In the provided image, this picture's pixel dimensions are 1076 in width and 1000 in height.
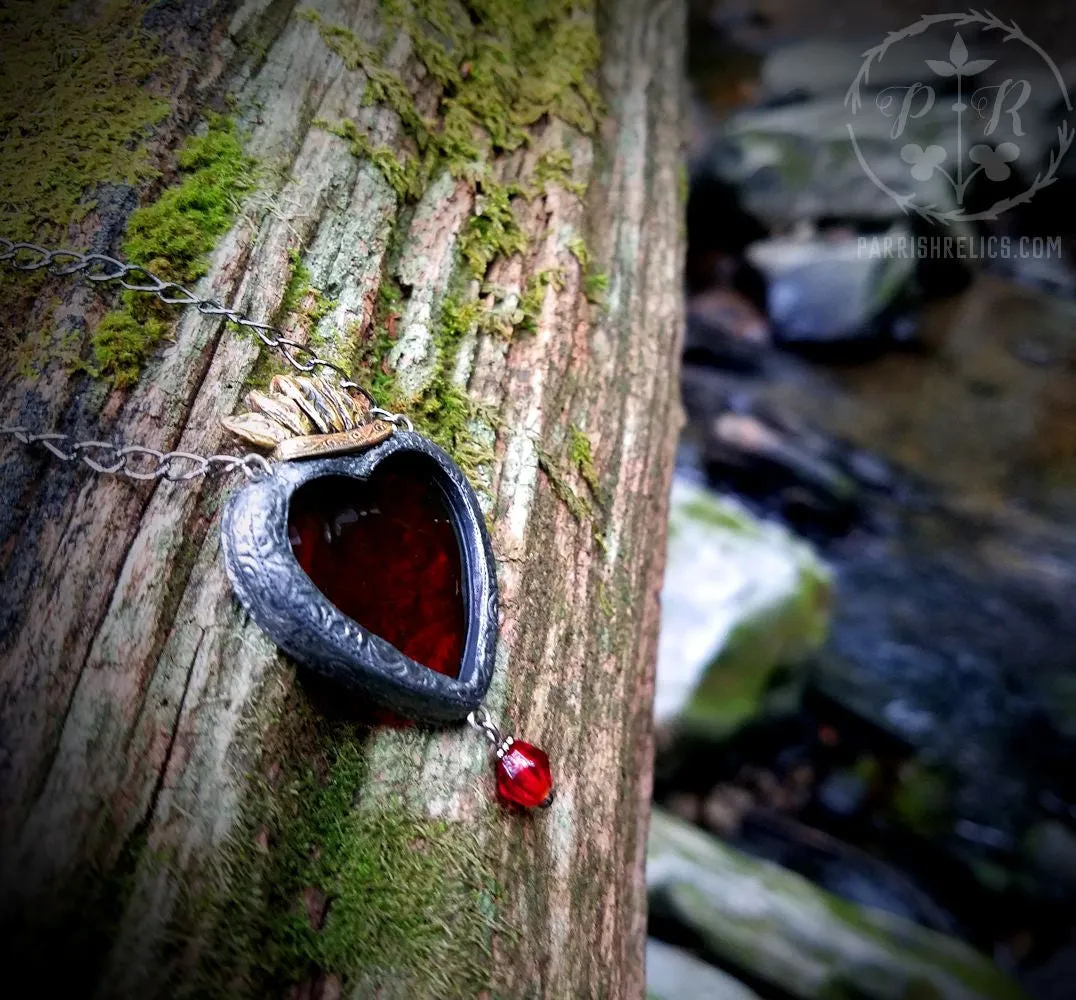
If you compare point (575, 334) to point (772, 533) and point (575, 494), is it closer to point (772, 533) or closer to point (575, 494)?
point (575, 494)

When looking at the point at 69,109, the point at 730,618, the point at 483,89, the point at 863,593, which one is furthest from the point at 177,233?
the point at 863,593

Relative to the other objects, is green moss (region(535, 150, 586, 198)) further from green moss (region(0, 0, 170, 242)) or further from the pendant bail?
the pendant bail

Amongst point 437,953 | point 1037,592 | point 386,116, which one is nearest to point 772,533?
point 1037,592

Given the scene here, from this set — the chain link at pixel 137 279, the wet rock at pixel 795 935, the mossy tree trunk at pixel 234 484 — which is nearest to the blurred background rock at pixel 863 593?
the wet rock at pixel 795 935

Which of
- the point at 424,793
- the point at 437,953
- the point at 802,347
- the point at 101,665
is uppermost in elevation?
the point at 802,347

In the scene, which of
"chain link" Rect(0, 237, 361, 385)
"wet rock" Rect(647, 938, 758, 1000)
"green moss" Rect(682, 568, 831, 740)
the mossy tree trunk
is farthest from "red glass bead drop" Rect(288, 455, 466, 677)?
"green moss" Rect(682, 568, 831, 740)
